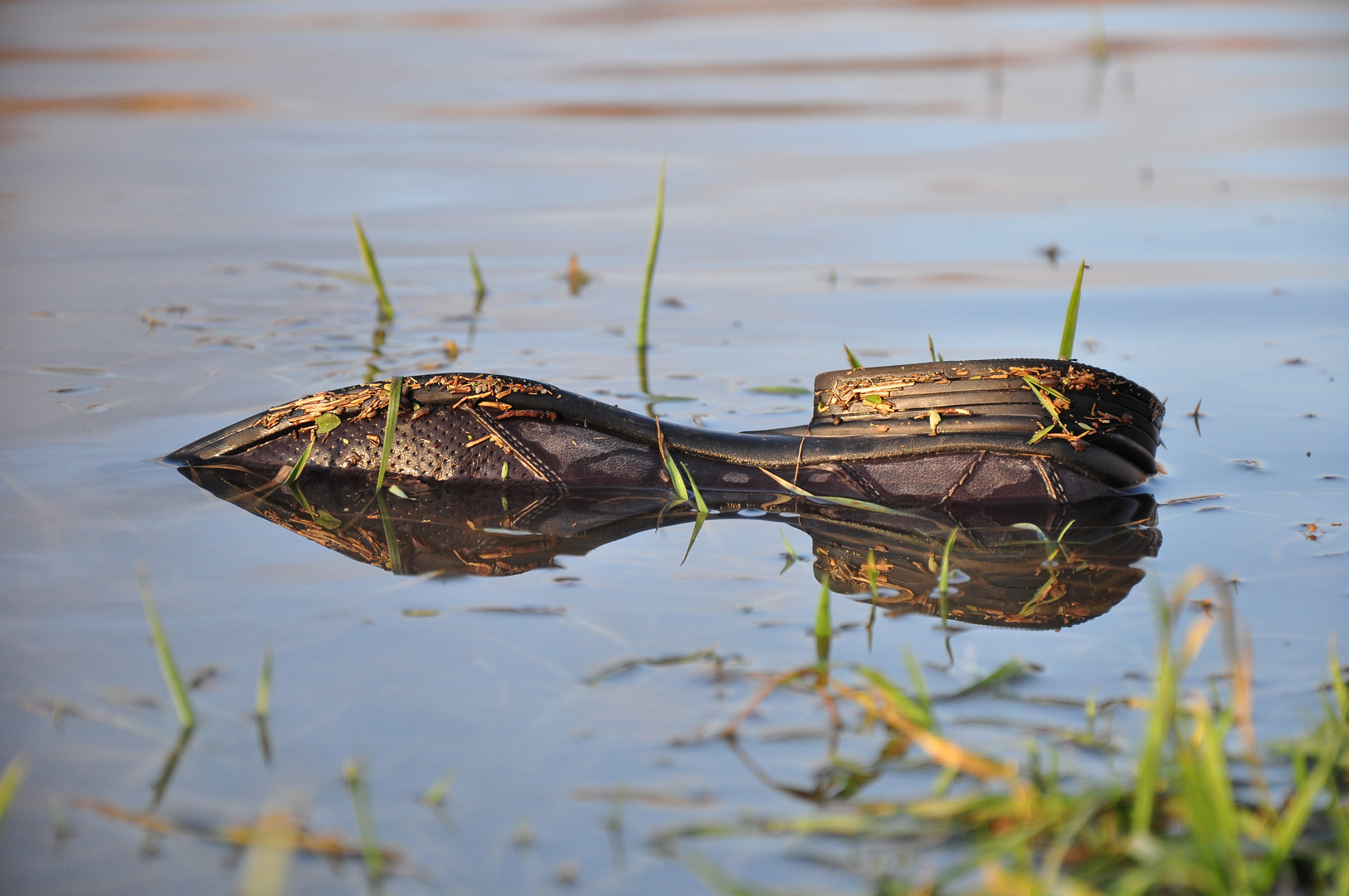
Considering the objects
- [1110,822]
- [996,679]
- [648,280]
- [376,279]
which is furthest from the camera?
[376,279]

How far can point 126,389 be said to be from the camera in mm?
3826

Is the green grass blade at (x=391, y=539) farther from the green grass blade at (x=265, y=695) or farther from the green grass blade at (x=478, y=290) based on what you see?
the green grass blade at (x=478, y=290)

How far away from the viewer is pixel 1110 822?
1.61m

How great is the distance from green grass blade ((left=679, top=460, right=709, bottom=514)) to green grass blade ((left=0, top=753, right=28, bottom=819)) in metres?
1.42

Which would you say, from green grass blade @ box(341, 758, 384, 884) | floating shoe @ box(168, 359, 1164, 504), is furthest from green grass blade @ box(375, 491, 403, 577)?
green grass blade @ box(341, 758, 384, 884)

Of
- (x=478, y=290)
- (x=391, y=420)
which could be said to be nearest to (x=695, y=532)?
(x=391, y=420)

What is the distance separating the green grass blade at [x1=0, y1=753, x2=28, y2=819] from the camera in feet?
5.05

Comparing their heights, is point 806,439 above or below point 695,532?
above

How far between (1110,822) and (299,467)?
2.07m

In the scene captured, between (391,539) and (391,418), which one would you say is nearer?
(391,539)

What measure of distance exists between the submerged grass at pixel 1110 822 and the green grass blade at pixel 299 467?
166 cm

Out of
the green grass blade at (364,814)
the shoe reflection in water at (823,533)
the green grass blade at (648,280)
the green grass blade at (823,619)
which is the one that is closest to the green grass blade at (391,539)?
the shoe reflection in water at (823,533)

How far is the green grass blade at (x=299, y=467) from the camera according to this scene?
3.03 m

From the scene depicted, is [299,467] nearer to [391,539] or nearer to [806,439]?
[391,539]
